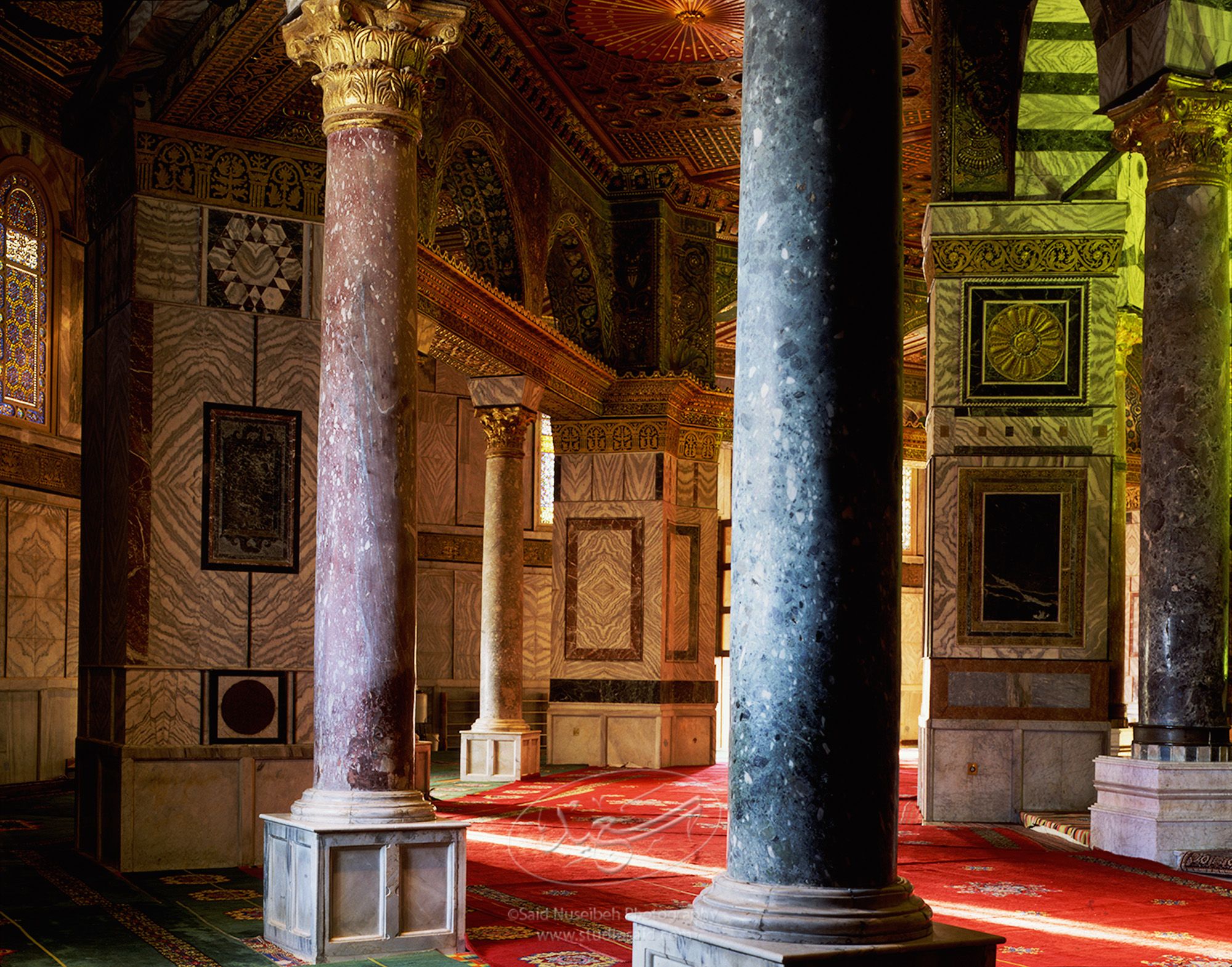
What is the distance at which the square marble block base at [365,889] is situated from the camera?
5258 millimetres

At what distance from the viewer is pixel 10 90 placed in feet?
41.1

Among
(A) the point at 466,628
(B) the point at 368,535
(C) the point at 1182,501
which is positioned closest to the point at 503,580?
(A) the point at 466,628

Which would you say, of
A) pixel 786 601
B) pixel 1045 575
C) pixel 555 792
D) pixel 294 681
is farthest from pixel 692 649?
pixel 786 601

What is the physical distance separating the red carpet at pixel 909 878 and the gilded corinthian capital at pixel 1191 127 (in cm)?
417

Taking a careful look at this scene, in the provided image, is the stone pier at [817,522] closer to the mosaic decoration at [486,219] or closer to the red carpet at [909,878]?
the red carpet at [909,878]

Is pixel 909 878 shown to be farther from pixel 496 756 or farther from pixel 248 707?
pixel 496 756

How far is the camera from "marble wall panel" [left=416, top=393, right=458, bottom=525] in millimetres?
18469

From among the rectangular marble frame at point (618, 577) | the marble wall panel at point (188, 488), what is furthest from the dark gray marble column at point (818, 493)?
the rectangular marble frame at point (618, 577)

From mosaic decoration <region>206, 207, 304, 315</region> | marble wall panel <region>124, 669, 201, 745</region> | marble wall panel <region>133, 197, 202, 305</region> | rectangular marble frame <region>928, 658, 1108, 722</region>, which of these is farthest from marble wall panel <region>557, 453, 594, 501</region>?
marble wall panel <region>124, 669, 201, 745</region>

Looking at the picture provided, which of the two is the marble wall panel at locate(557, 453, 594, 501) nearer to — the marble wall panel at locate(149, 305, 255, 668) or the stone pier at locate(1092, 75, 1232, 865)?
the marble wall panel at locate(149, 305, 255, 668)

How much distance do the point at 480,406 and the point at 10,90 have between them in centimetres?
526

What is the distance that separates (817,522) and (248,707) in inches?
215

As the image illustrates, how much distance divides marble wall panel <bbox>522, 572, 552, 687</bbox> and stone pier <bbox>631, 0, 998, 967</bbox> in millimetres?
15533

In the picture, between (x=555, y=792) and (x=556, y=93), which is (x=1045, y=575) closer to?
(x=555, y=792)
